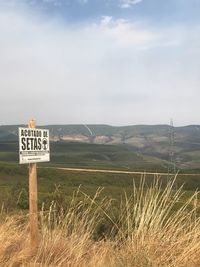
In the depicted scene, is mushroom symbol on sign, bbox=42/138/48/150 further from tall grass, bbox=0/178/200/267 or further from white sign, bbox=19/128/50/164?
tall grass, bbox=0/178/200/267

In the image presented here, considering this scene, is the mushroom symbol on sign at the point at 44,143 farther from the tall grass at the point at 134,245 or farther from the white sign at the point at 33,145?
the tall grass at the point at 134,245

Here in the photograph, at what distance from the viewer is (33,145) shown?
6.36 m

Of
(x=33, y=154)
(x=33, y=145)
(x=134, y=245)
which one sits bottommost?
(x=134, y=245)

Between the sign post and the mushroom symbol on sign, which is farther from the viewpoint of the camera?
the mushroom symbol on sign

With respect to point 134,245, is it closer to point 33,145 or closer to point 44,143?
point 33,145

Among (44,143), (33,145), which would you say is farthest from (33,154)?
(44,143)

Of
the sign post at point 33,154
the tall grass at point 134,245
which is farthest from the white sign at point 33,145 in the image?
the tall grass at point 134,245

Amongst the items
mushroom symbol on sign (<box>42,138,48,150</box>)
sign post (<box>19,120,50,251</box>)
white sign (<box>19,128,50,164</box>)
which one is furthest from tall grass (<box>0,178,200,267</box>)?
mushroom symbol on sign (<box>42,138,48,150</box>)

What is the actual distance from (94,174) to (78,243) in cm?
8060

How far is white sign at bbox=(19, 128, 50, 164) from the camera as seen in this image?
6078mm

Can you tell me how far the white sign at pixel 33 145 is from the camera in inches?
239

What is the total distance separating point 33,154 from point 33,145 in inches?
4.8

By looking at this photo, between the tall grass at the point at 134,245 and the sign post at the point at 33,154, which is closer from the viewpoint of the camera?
the tall grass at the point at 134,245

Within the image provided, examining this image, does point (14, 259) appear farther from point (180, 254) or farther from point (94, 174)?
point (94, 174)
